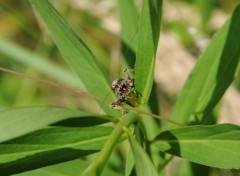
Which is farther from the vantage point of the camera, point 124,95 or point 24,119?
point 124,95

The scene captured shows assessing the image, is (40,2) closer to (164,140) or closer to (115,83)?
(115,83)

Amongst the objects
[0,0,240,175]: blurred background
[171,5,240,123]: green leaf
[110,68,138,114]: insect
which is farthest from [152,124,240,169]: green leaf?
[0,0,240,175]: blurred background

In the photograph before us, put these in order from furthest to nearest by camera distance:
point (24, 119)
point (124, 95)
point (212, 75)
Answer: point (212, 75), point (124, 95), point (24, 119)

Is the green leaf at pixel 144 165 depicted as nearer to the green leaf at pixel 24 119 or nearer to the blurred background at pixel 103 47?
the green leaf at pixel 24 119

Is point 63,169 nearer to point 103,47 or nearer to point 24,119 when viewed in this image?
point 24,119

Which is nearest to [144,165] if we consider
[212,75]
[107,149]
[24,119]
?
[107,149]

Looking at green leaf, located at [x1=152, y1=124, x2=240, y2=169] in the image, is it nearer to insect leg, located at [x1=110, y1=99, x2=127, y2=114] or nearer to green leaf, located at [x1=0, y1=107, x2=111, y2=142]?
insect leg, located at [x1=110, y1=99, x2=127, y2=114]
